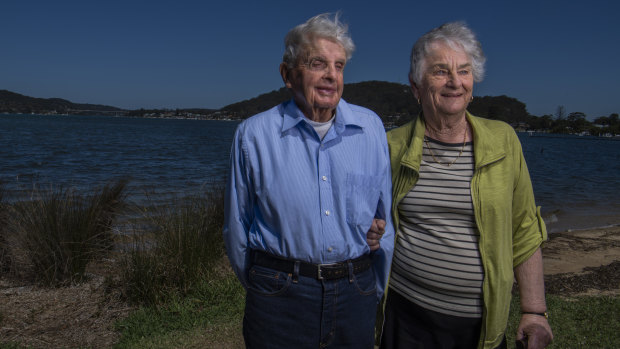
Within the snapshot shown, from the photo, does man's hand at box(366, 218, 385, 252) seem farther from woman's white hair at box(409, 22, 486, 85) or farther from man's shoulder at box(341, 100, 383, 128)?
woman's white hair at box(409, 22, 486, 85)

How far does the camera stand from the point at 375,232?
1996mm

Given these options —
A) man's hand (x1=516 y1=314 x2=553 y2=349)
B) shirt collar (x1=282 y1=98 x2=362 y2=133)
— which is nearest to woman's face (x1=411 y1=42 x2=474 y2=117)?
shirt collar (x1=282 y1=98 x2=362 y2=133)

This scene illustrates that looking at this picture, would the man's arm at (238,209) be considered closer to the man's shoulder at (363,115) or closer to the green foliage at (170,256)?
the man's shoulder at (363,115)

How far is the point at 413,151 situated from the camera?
2.13 m

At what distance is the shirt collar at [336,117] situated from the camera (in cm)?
189

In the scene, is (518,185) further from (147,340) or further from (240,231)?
(147,340)

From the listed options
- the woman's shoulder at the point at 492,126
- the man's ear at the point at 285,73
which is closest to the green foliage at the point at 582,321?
the woman's shoulder at the point at 492,126

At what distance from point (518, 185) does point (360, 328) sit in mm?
981

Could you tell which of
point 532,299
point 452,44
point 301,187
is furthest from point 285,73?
point 532,299

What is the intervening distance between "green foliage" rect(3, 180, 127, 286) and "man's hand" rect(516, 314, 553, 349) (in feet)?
13.8

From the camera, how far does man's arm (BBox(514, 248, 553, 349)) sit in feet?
6.79

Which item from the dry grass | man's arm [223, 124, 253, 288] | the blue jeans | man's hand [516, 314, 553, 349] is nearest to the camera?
the blue jeans

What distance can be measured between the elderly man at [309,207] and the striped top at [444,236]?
0.72 ft

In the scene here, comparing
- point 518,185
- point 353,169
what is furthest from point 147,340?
point 518,185
